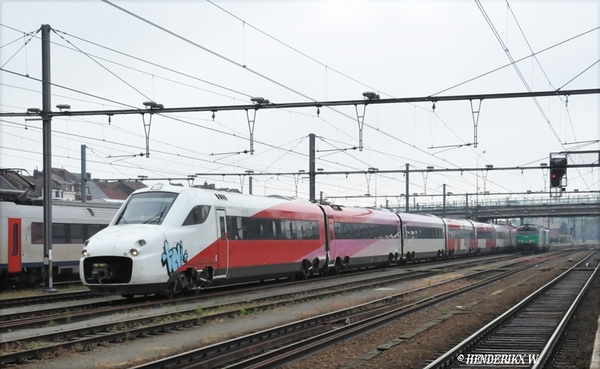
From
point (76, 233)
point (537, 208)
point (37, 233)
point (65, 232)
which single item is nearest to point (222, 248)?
point (37, 233)

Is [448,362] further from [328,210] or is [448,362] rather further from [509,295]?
[328,210]

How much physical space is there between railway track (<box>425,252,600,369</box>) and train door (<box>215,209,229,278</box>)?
872 centimetres

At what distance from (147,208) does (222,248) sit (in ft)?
9.85

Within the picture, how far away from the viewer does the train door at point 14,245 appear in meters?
A: 24.4

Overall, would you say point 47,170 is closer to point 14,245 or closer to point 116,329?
point 14,245

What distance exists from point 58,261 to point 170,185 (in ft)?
27.2

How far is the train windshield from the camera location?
19.9m

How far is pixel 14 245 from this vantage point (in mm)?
24594

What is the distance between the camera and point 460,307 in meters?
19.3

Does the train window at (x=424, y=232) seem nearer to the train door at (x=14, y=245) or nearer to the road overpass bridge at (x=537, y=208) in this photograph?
the train door at (x=14, y=245)

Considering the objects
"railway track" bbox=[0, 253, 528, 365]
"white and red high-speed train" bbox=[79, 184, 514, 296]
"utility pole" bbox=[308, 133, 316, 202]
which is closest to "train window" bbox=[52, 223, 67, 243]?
"white and red high-speed train" bbox=[79, 184, 514, 296]

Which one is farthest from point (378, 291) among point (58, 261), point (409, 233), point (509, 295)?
point (409, 233)

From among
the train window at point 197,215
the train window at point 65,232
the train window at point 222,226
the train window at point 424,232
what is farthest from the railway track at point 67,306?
the train window at point 424,232

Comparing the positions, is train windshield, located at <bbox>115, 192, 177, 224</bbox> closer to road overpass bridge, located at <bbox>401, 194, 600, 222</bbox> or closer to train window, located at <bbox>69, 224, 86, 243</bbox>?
train window, located at <bbox>69, 224, 86, 243</bbox>
